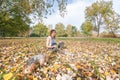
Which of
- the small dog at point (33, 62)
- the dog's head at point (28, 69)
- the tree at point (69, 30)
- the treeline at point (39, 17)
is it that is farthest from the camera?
the tree at point (69, 30)

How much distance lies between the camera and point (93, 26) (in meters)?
66.9

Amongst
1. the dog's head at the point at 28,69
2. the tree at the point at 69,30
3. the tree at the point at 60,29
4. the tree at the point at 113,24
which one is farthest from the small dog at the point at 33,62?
the tree at the point at 69,30

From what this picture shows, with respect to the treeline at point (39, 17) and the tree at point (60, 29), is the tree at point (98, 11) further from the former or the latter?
the tree at point (60, 29)

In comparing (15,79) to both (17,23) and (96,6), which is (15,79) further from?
(96,6)

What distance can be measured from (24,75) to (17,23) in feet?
72.9

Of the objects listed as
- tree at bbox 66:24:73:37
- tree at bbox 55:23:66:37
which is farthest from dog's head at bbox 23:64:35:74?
tree at bbox 66:24:73:37

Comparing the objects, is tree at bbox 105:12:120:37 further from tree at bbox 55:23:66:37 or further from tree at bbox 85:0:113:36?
tree at bbox 55:23:66:37

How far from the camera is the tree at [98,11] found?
63037mm

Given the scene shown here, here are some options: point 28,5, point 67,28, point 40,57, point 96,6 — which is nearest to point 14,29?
point 28,5

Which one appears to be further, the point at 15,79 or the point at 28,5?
the point at 28,5

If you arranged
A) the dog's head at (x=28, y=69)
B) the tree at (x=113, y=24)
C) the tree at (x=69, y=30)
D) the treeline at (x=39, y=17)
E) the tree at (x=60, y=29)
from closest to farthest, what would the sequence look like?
the dog's head at (x=28, y=69)
the treeline at (x=39, y=17)
the tree at (x=113, y=24)
the tree at (x=60, y=29)
the tree at (x=69, y=30)

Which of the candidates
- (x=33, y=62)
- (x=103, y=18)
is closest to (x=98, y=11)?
(x=103, y=18)

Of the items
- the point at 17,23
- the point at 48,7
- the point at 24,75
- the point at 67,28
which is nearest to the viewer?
the point at 24,75

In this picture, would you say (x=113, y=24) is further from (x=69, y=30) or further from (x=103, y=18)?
(x=69, y=30)
